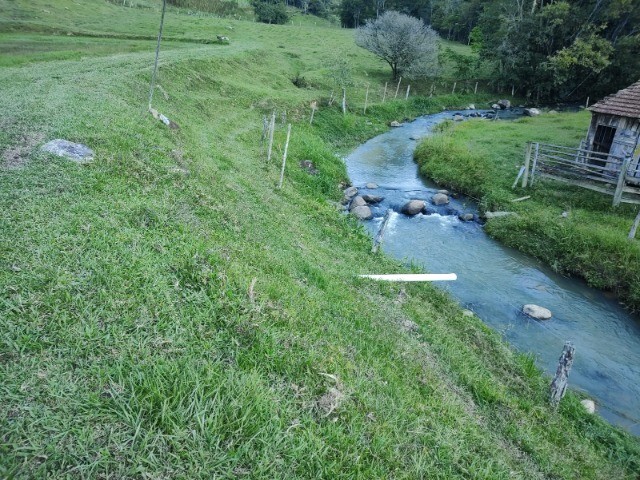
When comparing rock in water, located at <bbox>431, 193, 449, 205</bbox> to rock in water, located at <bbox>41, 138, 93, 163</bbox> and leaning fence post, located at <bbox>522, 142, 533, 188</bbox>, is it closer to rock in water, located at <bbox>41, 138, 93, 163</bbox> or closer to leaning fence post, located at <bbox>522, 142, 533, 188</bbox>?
leaning fence post, located at <bbox>522, 142, 533, 188</bbox>

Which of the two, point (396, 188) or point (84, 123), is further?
point (396, 188)

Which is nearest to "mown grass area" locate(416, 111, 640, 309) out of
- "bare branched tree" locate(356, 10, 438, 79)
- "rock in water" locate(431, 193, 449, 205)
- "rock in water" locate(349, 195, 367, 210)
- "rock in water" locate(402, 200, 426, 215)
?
"rock in water" locate(431, 193, 449, 205)

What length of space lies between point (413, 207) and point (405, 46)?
3312 centimetres

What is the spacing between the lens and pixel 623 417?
10.3 metres

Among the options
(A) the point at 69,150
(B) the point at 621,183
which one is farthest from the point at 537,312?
(A) the point at 69,150

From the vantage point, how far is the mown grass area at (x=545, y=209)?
627 inches

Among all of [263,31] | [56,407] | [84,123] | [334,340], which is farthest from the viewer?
[263,31]

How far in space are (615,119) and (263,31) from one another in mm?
53856

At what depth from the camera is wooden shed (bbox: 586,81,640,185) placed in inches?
799

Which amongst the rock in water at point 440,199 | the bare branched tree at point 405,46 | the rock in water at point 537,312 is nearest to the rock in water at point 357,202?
the rock in water at point 440,199

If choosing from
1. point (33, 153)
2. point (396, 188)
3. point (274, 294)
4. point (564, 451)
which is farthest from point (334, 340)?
point (396, 188)

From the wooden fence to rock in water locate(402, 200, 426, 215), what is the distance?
580 cm

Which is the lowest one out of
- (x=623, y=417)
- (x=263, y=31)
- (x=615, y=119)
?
(x=623, y=417)

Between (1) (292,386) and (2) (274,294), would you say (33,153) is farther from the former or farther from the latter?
(1) (292,386)
